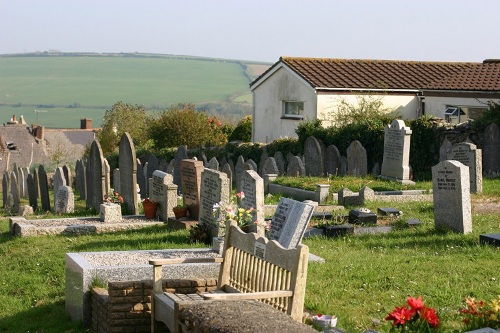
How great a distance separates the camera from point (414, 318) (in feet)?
26.7

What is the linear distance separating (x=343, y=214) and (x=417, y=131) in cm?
1117

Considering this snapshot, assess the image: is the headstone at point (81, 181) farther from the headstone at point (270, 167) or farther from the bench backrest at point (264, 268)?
the bench backrest at point (264, 268)

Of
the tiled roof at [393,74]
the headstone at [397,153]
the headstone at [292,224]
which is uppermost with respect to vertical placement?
the tiled roof at [393,74]

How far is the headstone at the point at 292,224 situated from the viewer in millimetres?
11836

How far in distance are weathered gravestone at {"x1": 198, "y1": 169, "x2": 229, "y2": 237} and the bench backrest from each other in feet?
16.2

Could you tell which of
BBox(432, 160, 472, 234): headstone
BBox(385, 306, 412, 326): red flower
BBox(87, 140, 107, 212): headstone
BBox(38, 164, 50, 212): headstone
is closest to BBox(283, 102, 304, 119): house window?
BBox(38, 164, 50, 212): headstone

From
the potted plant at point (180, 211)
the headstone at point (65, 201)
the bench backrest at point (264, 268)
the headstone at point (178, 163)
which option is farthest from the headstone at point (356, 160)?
the bench backrest at point (264, 268)

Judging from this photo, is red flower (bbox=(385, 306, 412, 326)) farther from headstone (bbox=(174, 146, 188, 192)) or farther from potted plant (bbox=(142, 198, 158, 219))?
headstone (bbox=(174, 146, 188, 192))

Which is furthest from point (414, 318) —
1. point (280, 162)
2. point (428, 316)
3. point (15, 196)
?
point (15, 196)

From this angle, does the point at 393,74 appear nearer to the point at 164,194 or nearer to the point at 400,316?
the point at 164,194

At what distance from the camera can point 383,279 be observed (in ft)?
37.4

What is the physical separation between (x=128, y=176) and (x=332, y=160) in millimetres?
9018

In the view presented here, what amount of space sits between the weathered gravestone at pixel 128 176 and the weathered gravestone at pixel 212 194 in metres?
4.76

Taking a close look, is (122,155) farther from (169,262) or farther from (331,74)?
(331,74)
